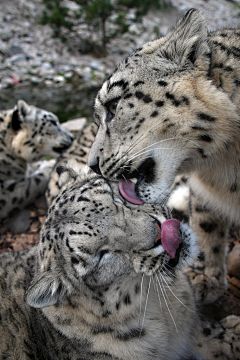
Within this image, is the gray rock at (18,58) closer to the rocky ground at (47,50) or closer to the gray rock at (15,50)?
the rocky ground at (47,50)

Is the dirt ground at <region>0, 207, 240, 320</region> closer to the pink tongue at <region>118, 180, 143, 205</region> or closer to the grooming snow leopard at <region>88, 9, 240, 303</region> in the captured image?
the grooming snow leopard at <region>88, 9, 240, 303</region>

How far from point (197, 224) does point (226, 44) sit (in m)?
1.97

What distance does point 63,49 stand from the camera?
13969 millimetres

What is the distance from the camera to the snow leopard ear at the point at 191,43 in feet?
8.22

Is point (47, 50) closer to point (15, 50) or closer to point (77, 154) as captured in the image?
point (15, 50)

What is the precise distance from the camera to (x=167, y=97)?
250cm

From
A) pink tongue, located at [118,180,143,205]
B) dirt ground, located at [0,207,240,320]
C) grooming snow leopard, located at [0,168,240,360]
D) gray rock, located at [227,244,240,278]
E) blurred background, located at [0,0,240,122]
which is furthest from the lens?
blurred background, located at [0,0,240,122]

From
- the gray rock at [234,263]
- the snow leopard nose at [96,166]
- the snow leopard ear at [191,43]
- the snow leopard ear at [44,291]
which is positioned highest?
the snow leopard ear at [191,43]

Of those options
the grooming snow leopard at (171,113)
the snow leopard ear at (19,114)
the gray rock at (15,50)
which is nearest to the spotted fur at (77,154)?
the snow leopard ear at (19,114)

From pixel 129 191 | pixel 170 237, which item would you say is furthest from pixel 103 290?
pixel 129 191

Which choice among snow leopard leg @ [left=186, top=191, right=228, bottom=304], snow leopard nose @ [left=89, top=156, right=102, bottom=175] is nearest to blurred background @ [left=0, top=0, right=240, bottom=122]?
snow leopard leg @ [left=186, top=191, right=228, bottom=304]

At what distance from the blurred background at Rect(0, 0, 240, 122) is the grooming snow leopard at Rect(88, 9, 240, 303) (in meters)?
6.02

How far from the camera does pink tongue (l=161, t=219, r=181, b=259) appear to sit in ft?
7.89

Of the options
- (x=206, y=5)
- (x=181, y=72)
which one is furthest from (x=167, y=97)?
(x=206, y=5)
